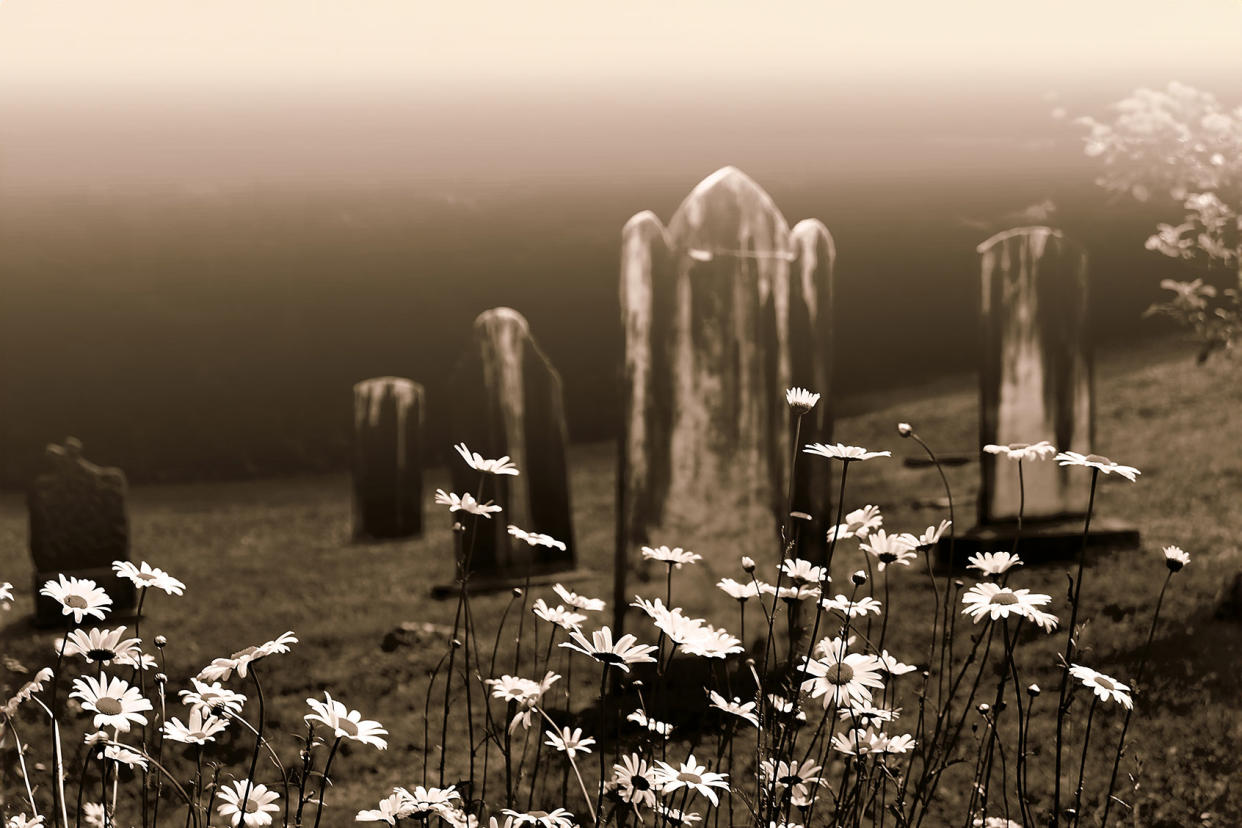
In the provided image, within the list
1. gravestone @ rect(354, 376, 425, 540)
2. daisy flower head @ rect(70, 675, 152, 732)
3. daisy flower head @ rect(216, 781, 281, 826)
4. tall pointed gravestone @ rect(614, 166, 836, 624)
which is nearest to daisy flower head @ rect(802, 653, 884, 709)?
daisy flower head @ rect(216, 781, 281, 826)

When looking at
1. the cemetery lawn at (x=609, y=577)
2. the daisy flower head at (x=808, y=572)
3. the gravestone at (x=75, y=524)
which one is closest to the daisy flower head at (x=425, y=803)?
the daisy flower head at (x=808, y=572)

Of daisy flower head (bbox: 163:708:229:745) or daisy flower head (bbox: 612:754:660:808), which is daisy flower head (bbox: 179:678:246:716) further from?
daisy flower head (bbox: 612:754:660:808)

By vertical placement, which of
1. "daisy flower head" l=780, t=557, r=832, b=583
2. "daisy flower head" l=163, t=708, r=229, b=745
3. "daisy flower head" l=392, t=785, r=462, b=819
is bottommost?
"daisy flower head" l=392, t=785, r=462, b=819

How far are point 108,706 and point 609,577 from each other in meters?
3.08

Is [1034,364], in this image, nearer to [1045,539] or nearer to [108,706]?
[1045,539]

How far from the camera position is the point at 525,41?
4.83 m

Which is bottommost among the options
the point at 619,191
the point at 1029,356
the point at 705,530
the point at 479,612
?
the point at 479,612

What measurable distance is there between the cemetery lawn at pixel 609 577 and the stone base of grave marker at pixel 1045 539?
6 cm

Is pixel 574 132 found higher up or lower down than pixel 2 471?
higher up

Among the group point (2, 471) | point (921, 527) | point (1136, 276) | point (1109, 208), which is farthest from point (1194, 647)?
point (2, 471)

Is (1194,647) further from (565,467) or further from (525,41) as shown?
(525,41)

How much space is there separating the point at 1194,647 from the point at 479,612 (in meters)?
2.50

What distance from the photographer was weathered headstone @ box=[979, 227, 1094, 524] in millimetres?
4637

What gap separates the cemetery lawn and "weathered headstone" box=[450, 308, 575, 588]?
97 mm
